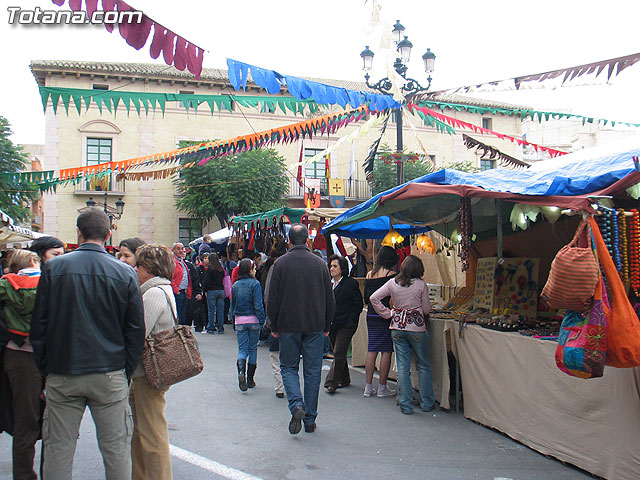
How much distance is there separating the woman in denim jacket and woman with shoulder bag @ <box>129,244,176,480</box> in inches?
130

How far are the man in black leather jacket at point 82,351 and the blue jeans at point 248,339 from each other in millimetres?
3794

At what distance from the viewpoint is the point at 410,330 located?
6.12 metres

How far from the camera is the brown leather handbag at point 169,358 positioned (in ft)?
11.2

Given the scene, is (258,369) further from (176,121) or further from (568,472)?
(176,121)

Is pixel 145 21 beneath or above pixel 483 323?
above

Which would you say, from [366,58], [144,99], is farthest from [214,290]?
[366,58]

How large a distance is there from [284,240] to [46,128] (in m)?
20.9

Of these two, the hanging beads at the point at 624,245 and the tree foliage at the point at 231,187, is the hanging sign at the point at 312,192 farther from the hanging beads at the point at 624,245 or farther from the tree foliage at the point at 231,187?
the tree foliage at the point at 231,187

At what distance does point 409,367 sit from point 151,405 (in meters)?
3.30

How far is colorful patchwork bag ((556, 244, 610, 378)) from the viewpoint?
3.58 metres

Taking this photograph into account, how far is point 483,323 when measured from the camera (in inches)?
231

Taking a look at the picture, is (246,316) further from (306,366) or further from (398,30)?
(398,30)

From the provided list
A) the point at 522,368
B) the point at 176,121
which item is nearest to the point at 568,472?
the point at 522,368

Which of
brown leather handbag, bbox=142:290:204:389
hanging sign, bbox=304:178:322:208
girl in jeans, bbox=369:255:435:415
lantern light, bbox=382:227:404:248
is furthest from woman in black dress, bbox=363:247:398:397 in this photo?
hanging sign, bbox=304:178:322:208
